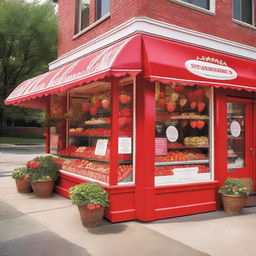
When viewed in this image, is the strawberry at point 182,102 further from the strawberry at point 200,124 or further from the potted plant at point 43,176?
the potted plant at point 43,176

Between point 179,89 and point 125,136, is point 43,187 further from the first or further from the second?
point 179,89

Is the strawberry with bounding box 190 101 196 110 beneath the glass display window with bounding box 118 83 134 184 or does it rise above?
above

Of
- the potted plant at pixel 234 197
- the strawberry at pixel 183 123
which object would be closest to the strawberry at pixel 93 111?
the strawberry at pixel 183 123

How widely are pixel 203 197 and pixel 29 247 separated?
372 centimetres

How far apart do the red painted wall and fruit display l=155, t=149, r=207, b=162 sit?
2.84 meters

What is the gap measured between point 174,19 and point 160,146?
2.80 m

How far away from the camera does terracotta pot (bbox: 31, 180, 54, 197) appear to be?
737 centimetres

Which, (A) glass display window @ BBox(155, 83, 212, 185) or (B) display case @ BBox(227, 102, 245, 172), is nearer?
(A) glass display window @ BBox(155, 83, 212, 185)

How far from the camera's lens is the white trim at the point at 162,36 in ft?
Answer: 19.1

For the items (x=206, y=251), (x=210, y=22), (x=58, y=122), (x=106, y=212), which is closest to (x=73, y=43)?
(x=58, y=122)

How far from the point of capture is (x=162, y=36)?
6.06 meters

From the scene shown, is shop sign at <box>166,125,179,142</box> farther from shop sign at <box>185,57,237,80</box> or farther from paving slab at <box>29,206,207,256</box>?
paving slab at <box>29,206,207,256</box>

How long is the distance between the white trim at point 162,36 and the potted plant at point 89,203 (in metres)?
3.19

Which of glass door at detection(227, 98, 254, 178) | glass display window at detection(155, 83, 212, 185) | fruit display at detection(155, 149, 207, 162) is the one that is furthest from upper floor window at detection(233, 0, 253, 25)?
→ fruit display at detection(155, 149, 207, 162)
